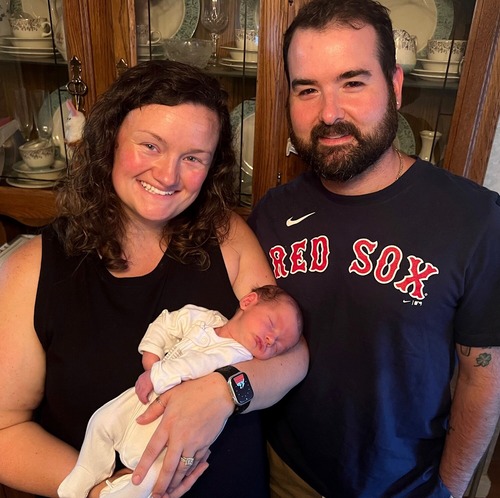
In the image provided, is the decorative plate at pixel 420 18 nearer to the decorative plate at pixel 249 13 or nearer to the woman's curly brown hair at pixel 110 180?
the decorative plate at pixel 249 13

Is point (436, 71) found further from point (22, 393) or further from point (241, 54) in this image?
point (22, 393)

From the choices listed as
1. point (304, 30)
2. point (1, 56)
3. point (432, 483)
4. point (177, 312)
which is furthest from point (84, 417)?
point (1, 56)

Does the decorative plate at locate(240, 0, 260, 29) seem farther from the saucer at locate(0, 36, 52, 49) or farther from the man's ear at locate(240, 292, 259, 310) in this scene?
the man's ear at locate(240, 292, 259, 310)

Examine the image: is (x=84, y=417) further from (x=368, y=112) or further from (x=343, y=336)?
(x=368, y=112)

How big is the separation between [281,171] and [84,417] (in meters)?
0.96

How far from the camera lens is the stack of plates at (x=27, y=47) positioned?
170 centimetres

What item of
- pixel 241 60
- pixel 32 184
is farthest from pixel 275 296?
pixel 32 184

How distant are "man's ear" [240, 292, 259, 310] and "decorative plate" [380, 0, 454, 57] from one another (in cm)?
98

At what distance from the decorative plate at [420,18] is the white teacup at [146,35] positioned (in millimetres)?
744

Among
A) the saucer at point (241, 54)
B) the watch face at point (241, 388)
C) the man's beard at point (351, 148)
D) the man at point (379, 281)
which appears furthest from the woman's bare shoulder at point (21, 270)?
the saucer at point (241, 54)

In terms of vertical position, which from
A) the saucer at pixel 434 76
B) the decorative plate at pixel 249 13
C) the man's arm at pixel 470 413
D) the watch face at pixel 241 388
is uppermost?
the decorative plate at pixel 249 13

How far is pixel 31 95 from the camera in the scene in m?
1.83

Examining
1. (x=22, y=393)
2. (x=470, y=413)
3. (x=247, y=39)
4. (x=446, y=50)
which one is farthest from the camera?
(x=247, y=39)

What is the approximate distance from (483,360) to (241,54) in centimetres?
119
